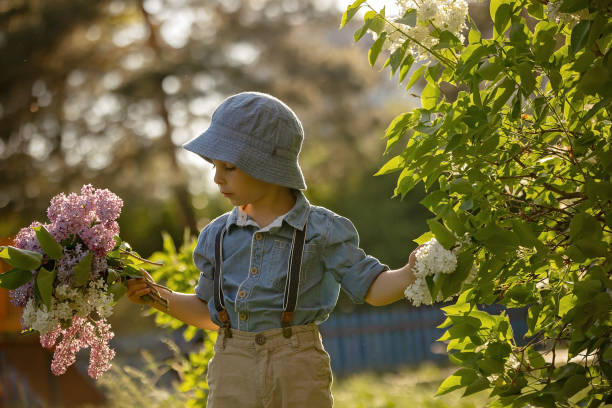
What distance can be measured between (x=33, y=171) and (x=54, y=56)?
1581mm

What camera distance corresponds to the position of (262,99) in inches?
76.4

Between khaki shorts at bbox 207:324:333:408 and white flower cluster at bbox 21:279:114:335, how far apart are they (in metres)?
0.35

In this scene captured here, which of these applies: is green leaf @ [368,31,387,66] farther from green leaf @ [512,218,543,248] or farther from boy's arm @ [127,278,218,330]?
boy's arm @ [127,278,218,330]

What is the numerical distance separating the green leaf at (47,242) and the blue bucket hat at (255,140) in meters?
0.45

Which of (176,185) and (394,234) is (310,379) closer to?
(176,185)

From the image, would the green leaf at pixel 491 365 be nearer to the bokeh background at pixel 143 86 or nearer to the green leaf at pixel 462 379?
the green leaf at pixel 462 379

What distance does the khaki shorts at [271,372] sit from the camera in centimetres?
179

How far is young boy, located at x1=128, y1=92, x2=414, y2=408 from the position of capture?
5.91 ft

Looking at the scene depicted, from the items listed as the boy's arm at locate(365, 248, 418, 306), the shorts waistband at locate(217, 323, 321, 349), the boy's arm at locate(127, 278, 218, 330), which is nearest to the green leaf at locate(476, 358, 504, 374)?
the boy's arm at locate(365, 248, 418, 306)

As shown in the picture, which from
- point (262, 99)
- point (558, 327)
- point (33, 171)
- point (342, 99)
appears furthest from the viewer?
point (342, 99)

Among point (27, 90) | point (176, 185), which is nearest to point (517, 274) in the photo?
point (176, 185)

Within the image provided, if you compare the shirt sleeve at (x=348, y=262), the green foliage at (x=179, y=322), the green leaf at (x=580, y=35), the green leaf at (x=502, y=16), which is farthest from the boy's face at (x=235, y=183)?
the green foliage at (x=179, y=322)

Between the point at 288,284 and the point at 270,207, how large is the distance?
0.86ft

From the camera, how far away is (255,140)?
74.5 inches
